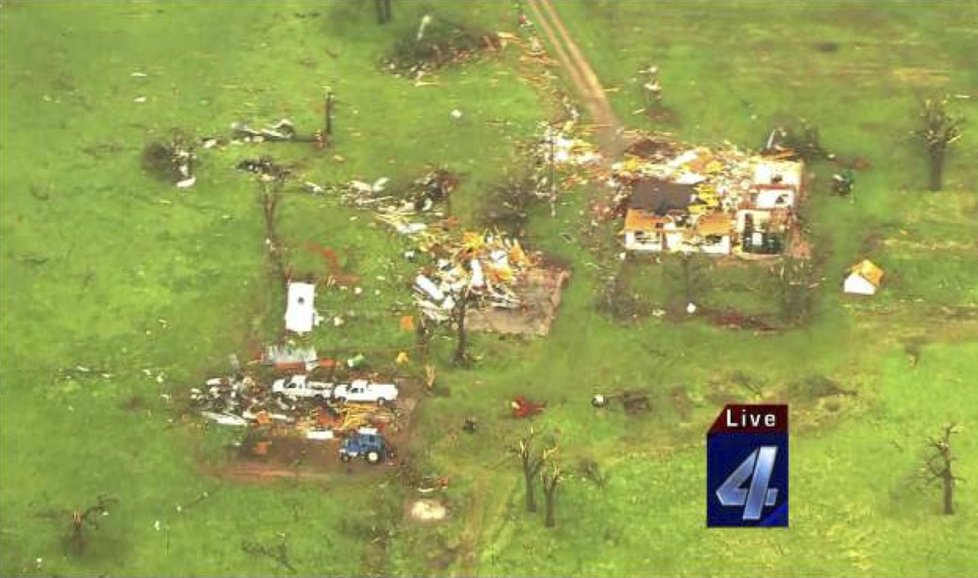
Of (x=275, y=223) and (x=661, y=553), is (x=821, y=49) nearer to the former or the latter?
(x=275, y=223)

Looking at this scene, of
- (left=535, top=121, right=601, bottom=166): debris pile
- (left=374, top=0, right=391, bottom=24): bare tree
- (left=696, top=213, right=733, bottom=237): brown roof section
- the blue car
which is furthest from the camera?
(left=374, top=0, right=391, bottom=24): bare tree

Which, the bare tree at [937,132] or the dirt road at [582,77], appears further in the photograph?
the dirt road at [582,77]

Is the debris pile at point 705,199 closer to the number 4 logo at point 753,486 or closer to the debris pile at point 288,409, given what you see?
the debris pile at point 288,409

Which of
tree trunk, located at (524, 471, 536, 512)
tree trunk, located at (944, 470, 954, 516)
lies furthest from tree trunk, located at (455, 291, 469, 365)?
tree trunk, located at (944, 470, 954, 516)

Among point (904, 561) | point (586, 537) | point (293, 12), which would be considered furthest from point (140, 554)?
point (293, 12)

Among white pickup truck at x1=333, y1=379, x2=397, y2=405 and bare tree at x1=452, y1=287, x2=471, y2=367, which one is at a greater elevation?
bare tree at x1=452, y1=287, x2=471, y2=367

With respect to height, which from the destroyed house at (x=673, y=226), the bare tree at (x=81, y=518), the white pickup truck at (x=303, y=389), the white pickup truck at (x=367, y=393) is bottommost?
the bare tree at (x=81, y=518)

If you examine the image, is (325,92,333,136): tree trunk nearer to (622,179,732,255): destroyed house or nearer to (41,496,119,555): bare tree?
(622,179,732,255): destroyed house

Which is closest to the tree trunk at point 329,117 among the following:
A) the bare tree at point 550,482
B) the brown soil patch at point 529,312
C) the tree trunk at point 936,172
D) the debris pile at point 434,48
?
the debris pile at point 434,48
